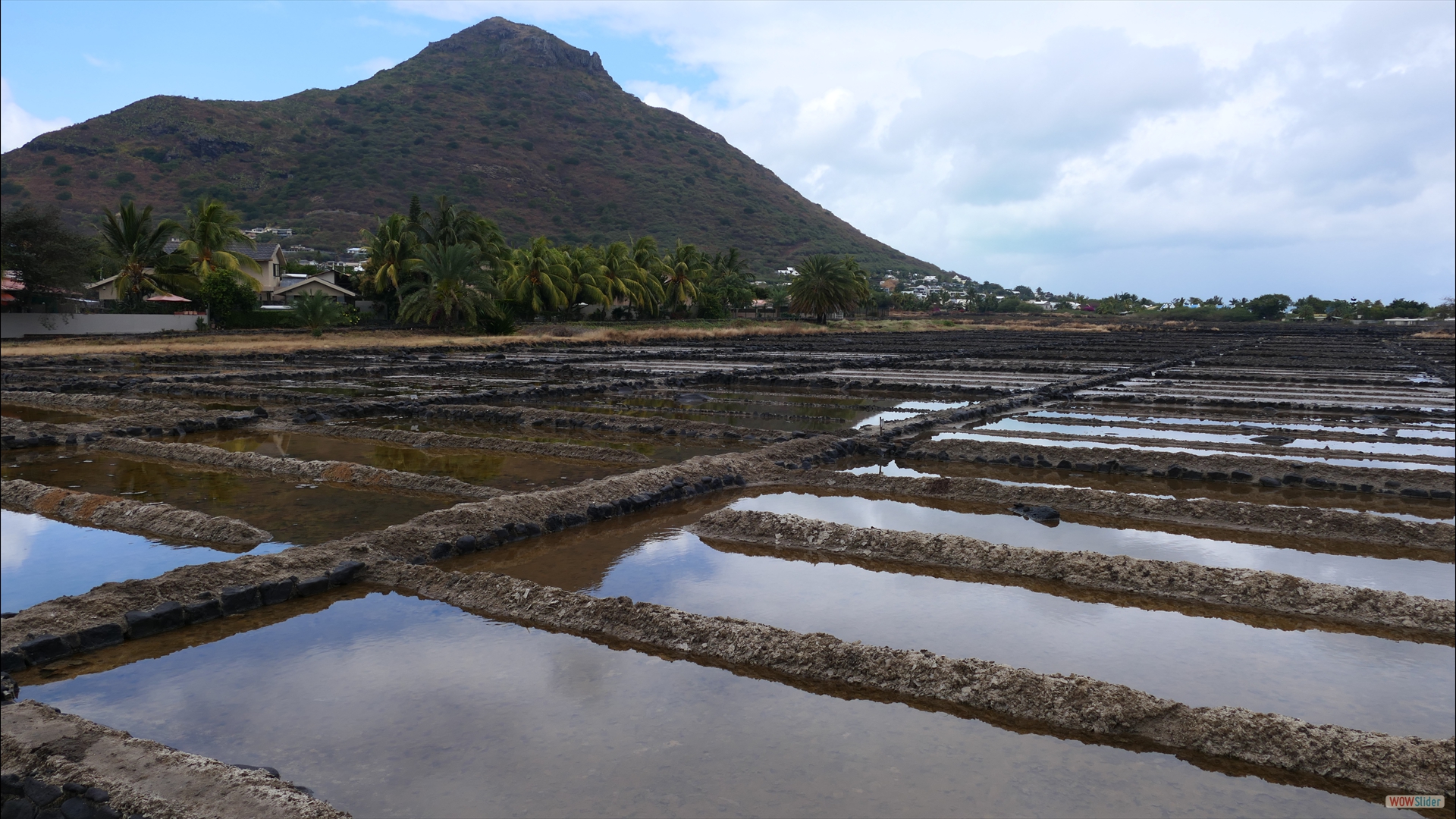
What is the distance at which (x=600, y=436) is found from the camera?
16.9m

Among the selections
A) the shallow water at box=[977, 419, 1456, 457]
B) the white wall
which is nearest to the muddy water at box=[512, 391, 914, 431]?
the shallow water at box=[977, 419, 1456, 457]

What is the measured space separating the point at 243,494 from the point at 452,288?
128 feet

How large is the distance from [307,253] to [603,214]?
45.1 metres

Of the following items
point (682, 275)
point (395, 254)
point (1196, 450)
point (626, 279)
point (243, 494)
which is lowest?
point (243, 494)

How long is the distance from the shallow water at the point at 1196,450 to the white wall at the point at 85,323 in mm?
43927

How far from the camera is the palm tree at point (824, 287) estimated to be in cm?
7100

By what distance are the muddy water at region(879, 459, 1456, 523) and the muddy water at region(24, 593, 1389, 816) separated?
312 inches

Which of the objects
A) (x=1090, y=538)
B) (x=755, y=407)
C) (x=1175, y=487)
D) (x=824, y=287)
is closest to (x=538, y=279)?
(x=824, y=287)

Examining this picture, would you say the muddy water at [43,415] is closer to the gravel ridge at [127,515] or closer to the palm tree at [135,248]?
the gravel ridge at [127,515]

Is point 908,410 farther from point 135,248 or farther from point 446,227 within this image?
point 135,248

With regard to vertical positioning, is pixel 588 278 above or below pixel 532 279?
above

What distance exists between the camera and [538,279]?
185 ft

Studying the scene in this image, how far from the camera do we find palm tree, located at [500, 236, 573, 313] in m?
56.0

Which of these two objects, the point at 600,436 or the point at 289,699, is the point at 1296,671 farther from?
the point at 600,436
